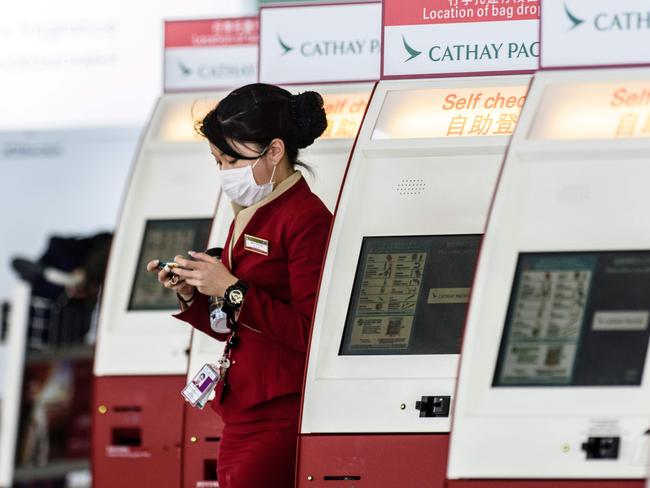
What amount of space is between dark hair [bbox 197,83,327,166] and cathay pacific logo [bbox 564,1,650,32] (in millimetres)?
761

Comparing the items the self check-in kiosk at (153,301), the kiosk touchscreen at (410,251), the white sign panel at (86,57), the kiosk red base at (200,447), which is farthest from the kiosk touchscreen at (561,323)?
the white sign panel at (86,57)

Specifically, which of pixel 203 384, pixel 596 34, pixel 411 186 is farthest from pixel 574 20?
pixel 203 384

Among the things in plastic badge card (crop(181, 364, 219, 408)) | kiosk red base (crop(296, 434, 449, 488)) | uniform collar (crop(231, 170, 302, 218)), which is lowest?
kiosk red base (crop(296, 434, 449, 488))

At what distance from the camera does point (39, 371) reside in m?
7.41

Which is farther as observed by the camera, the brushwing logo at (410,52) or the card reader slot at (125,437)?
the card reader slot at (125,437)

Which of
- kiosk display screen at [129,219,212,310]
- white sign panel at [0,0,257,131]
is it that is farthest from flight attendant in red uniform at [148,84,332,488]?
white sign panel at [0,0,257,131]

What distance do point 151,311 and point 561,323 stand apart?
2595mm

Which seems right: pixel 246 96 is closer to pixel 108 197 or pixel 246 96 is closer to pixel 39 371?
pixel 39 371

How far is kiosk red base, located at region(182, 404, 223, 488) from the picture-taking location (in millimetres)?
4832

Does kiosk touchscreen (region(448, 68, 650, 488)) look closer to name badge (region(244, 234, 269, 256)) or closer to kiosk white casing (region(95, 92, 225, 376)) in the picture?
name badge (region(244, 234, 269, 256))

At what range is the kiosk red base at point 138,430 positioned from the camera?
5.32m

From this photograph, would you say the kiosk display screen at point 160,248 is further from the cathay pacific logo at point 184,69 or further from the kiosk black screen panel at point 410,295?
the kiosk black screen panel at point 410,295

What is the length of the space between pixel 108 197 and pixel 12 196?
0.65 meters

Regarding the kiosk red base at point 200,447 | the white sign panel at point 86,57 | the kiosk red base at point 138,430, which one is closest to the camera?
the kiosk red base at point 200,447
